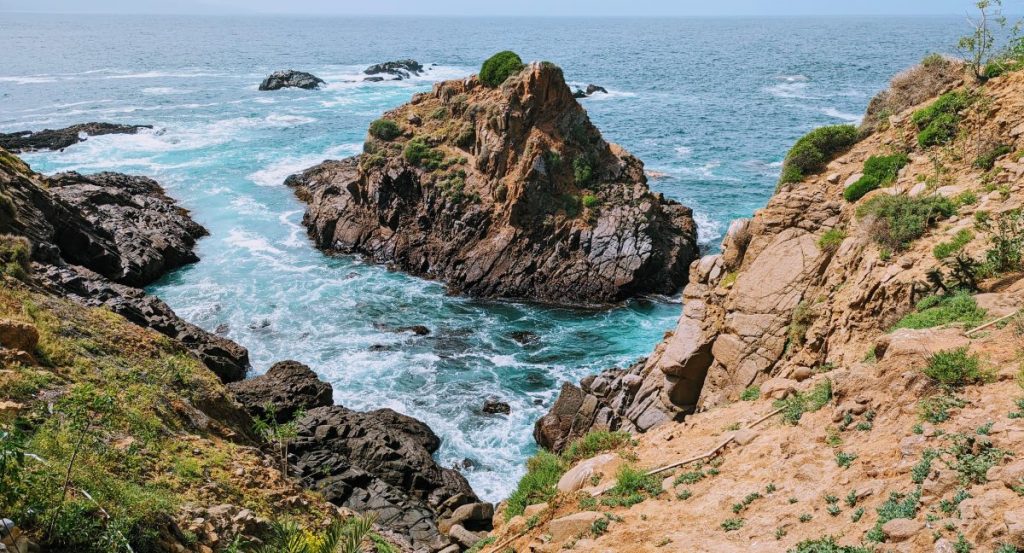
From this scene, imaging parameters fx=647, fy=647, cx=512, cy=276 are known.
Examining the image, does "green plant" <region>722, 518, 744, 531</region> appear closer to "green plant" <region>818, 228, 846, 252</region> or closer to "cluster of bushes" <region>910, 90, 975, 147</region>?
"green plant" <region>818, 228, 846, 252</region>

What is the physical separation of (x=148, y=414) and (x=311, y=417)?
11081 millimetres

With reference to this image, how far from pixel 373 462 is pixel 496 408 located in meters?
7.23

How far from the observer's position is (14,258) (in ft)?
68.6

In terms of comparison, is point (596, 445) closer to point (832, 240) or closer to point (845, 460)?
point (845, 460)

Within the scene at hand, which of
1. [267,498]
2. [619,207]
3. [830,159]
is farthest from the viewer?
[619,207]

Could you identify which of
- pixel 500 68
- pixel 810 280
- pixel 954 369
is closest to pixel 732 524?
pixel 954 369

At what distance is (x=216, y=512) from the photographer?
12.4 m

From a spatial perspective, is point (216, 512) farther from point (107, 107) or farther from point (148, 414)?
point (107, 107)

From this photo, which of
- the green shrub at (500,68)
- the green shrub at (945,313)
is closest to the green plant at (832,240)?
the green shrub at (945,313)

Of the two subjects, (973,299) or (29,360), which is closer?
(973,299)

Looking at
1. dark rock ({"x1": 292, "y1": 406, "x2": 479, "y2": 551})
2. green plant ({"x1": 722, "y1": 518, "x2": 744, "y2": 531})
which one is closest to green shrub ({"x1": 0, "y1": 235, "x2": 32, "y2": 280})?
dark rock ({"x1": 292, "y1": 406, "x2": 479, "y2": 551})

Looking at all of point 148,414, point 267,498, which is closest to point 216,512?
point 267,498

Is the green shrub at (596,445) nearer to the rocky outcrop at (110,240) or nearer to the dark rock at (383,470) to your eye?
the dark rock at (383,470)

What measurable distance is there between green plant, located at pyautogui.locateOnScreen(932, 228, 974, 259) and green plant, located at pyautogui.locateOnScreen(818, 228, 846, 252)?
9.82 feet
